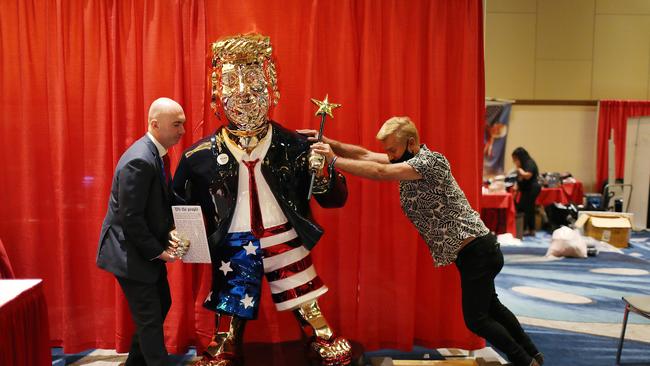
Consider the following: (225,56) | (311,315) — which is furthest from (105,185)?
(311,315)

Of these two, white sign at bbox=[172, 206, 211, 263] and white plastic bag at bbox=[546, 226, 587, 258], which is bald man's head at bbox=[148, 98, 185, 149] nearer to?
white sign at bbox=[172, 206, 211, 263]

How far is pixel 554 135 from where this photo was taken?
813 cm

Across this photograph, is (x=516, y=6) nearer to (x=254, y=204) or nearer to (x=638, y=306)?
(x=638, y=306)

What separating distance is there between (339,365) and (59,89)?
6.85 feet

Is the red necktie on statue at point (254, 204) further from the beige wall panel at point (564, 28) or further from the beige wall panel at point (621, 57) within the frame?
the beige wall panel at point (621, 57)

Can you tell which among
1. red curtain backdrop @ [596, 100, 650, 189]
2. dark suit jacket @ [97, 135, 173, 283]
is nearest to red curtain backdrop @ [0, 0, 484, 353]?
dark suit jacket @ [97, 135, 173, 283]

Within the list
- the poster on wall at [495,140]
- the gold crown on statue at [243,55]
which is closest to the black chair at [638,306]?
the gold crown on statue at [243,55]

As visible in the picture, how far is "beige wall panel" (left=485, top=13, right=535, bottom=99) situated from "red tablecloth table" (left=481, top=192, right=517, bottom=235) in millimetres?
2679

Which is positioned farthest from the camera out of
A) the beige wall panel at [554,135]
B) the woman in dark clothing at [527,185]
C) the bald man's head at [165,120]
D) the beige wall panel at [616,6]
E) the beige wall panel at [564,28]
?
the beige wall panel at [554,135]

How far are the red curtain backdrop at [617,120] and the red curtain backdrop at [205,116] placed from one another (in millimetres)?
6521

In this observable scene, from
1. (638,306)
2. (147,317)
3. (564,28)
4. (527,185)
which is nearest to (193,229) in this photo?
(147,317)

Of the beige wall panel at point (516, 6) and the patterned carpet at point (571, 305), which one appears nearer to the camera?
the patterned carpet at point (571, 305)

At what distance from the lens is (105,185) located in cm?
262

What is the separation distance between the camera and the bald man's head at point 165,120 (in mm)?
2061
